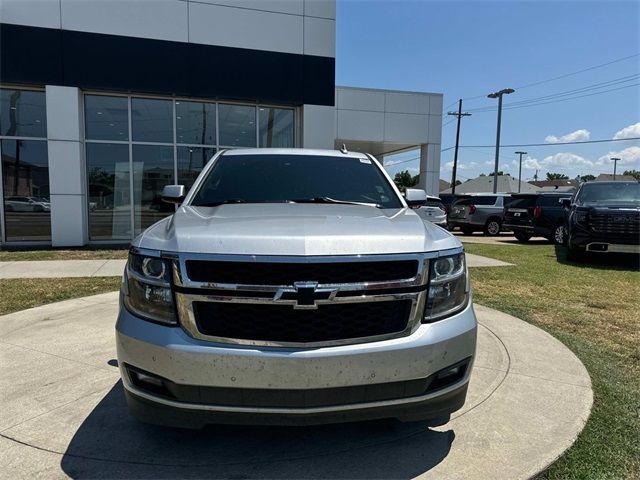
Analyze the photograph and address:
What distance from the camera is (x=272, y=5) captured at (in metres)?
11.7

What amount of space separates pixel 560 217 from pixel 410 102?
8.45 metres

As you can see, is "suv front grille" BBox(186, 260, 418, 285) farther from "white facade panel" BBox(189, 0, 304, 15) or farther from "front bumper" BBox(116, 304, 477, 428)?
"white facade panel" BBox(189, 0, 304, 15)

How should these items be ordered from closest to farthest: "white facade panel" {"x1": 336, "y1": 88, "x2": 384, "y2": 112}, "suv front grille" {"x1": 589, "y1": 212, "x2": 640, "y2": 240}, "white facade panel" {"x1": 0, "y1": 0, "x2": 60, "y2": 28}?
"suv front grille" {"x1": 589, "y1": 212, "x2": 640, "y2": 240}
"white facade panel" {"x1": 0, "y1": 0, "x2": 60, "y2": 28}
"white facade panel" {"x1": 336, "y1": 88, "x2": 384, "y2": 112}

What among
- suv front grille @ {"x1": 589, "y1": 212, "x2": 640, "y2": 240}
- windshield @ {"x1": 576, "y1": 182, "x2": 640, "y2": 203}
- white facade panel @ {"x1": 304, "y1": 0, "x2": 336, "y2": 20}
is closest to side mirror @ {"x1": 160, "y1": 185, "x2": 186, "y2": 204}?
suv front grille @ {"x1": 589, "y1": 212, "x2": 640, "y2": 240}

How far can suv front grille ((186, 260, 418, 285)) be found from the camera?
2102 mm

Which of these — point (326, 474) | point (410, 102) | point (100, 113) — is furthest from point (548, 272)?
point (410, 102)

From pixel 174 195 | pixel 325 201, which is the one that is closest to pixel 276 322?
pixel 325 201

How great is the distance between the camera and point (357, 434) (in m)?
2.66

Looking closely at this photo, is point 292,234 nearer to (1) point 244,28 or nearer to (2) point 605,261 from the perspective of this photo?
(2) point 605,261

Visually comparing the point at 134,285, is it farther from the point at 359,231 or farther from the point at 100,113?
the point at 100,113

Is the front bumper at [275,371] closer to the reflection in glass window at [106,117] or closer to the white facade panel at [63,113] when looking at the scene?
the white facade panel at [63,113]

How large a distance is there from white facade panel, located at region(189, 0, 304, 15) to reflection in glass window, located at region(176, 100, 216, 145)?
8.41 ft

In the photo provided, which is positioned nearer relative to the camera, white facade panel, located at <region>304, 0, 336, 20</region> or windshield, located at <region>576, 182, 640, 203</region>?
windshield, located at <region>576, 182, 640, 203</region>

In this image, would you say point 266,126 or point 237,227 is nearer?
point 237,227
